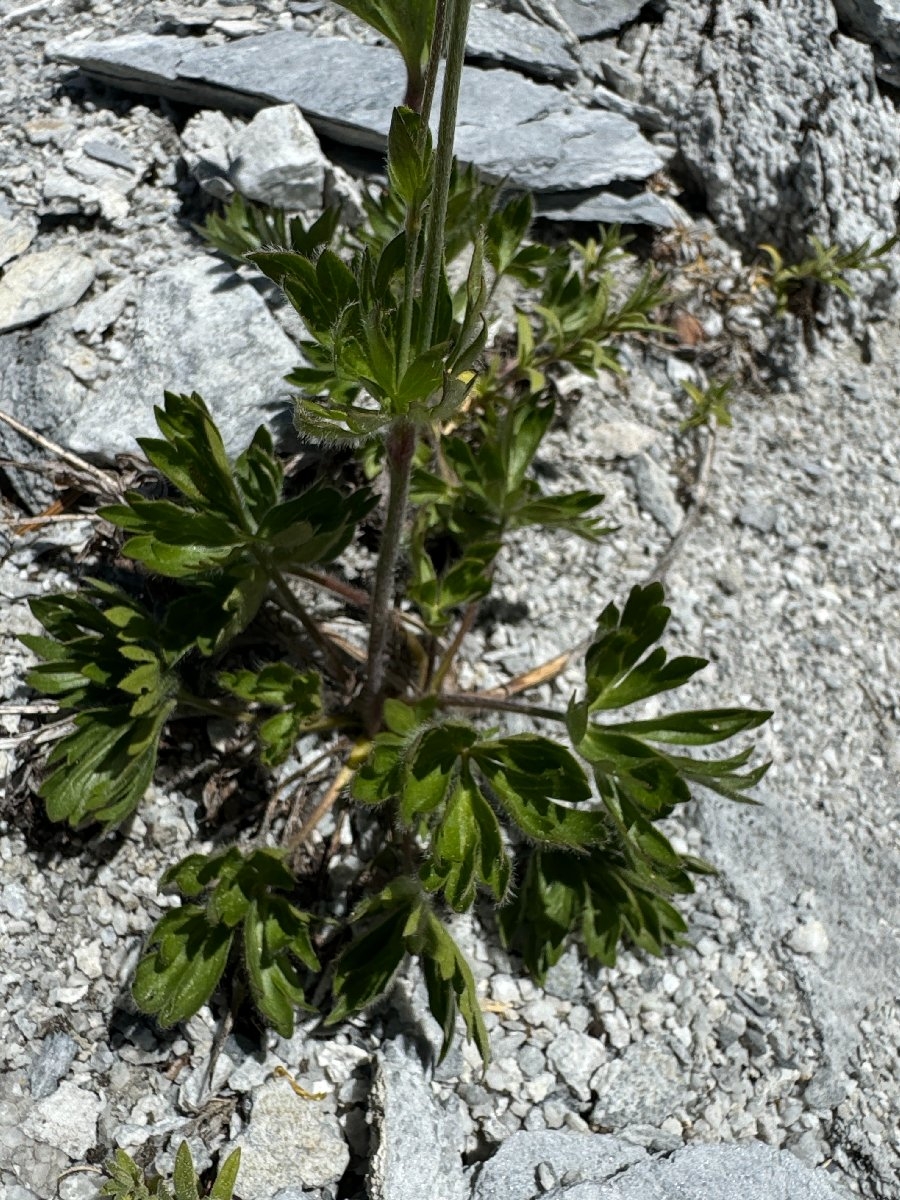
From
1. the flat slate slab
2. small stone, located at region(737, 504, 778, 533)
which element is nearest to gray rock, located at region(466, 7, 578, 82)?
the flat slate slab

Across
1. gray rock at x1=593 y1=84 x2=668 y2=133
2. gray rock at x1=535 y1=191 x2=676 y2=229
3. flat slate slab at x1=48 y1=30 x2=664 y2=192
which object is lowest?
gray rock at x1=535 y1=191 x2=676 y2=229

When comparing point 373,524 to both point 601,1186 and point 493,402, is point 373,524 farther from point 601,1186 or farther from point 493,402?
point 601,1186

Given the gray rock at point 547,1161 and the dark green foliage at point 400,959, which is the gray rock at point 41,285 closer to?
the dark green foliage at point 400,959

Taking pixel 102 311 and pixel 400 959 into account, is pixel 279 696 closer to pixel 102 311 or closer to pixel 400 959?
pixel 400 959

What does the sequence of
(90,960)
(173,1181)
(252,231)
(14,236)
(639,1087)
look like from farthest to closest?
1. (14,236)
2. (252,231)
3. (639,1087)
4. (90,960)
5. (173,1181)

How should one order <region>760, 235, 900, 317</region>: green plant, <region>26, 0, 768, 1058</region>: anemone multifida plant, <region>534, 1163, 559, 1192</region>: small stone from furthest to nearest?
<region>760, 235, 900, 317</region>: green plant, <region>534, 1163, 559, 1192</region>: small stone, <region>26, 0, 768, 1058</region>: anemone multifida plant

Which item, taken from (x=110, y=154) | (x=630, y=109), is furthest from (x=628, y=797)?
(x=630, y=109)

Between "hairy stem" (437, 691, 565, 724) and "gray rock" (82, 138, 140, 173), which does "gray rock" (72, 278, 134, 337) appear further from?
"hairy stem" (437, 691, 565, 724)

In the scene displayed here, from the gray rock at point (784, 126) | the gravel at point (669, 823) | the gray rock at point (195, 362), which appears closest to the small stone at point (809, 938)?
the gravel at point (669, 823)
